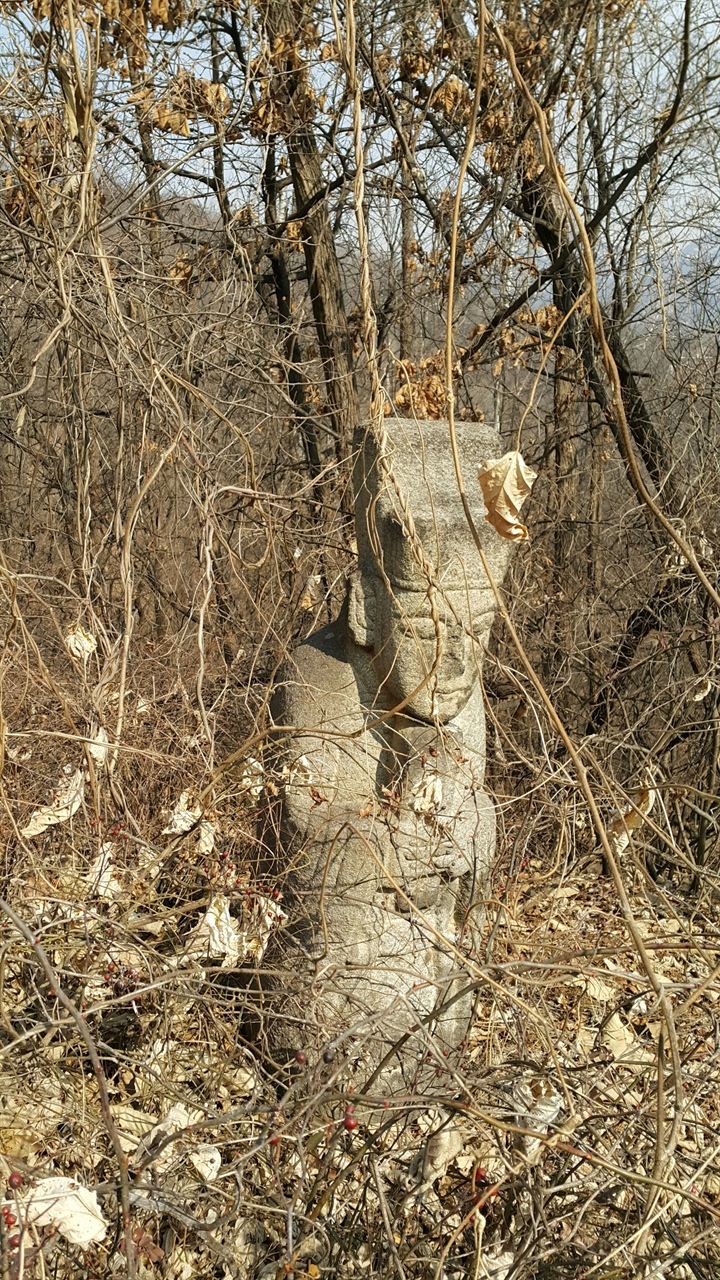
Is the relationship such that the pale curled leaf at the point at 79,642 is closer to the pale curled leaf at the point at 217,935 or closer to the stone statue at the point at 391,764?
the stone statue at the point at 391,764

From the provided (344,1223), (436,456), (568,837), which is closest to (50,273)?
(436,456)

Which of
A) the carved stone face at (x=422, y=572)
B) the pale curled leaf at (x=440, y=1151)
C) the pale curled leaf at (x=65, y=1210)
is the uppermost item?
the carved stone face at (x=422, y=572)

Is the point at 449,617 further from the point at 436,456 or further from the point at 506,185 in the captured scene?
the point at 506,185

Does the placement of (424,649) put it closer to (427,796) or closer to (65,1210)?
(427,796)

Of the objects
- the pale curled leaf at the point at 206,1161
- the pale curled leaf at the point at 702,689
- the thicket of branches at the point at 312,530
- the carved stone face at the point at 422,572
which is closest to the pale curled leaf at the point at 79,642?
the thicket of branches at the point at 312,530

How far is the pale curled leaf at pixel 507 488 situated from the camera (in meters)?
1.82

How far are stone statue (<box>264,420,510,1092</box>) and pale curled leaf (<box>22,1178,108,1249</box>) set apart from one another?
3.25 feet

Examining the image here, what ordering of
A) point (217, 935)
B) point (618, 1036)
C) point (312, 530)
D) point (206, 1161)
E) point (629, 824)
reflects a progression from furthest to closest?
1. point (312, 530)
2. point (618, 1036)
3. point (629, 824)
4. point (217, 935)
5. point (206, 1161)

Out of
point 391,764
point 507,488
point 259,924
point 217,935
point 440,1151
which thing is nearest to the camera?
point 507,488

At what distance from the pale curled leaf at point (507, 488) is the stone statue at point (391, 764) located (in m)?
0.67

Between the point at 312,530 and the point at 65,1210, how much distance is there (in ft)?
12.7

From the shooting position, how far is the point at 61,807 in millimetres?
2744

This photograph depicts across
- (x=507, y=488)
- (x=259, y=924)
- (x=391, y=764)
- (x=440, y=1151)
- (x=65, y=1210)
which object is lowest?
(x=440, y=1151)

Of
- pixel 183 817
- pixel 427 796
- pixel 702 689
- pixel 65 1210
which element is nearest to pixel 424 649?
pixel 427 796
